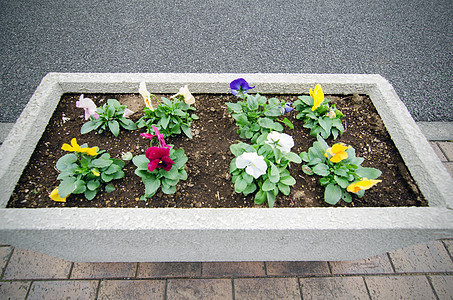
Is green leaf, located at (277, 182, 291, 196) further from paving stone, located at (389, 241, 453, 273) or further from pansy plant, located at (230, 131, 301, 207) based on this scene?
paving stone, located at (389, 241, 453, 273)

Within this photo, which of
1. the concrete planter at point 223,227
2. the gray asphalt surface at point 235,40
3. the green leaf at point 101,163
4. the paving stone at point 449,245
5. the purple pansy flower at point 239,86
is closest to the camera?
the concrete planter at point 223,227

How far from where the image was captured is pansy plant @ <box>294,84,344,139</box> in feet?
5.14

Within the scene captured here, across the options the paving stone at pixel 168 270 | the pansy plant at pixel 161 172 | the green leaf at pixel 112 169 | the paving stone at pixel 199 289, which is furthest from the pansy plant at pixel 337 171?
the green leaf at pixel 112 169

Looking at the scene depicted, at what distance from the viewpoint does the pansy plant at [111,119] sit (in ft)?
5.15

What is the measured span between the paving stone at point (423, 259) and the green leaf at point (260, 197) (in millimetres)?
1031

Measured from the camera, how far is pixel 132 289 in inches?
60.5

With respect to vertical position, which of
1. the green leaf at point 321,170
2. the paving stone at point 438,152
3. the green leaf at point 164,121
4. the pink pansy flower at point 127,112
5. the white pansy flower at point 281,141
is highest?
the paving stone at point 438,152

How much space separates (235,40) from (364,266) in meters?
2.60

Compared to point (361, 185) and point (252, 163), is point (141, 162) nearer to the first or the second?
point (252, 163)

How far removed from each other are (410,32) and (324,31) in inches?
43.0

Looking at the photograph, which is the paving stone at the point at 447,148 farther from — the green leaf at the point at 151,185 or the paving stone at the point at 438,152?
the green leaf at the point at 151,185

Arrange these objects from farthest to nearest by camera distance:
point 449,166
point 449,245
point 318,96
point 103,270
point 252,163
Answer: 1. point 449,166
2. point 449,245
3. point 103,270
4. point 318,96
5. point 252,163

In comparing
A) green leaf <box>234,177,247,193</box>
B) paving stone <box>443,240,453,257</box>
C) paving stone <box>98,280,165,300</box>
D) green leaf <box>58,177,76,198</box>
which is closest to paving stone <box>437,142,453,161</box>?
A: paving stone <box>443,240,453,257</box>

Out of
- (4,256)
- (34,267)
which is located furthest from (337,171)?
(4,256)
